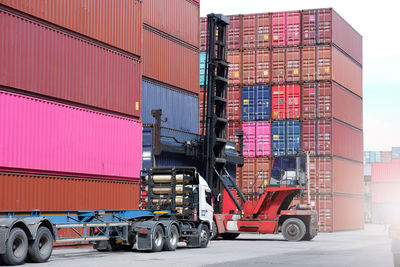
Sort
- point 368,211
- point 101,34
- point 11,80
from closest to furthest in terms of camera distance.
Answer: point 11,80 < point 101,34 < point 368,211

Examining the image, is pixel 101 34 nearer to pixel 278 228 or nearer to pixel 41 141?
pixel 41 141

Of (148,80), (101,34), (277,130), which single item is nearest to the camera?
(101,34)

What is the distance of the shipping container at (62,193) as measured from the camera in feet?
68.3

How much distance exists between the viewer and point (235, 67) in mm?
46250

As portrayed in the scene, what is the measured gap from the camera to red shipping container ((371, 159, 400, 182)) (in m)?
87.4

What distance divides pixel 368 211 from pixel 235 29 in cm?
6918

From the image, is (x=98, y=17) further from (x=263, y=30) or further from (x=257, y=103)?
(x=263, y=30)

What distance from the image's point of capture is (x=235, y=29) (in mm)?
46531

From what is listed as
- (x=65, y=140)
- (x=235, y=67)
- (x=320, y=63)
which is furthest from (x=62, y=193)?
(x=320, y=63)

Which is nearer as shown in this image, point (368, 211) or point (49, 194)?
point (49, 194)

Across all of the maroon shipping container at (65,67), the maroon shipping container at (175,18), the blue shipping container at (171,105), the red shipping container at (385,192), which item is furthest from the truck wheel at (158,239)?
the red shipping container at (385,192)

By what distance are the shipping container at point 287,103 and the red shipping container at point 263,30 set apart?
3.29m

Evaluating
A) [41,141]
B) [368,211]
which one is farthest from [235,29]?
[368,211]

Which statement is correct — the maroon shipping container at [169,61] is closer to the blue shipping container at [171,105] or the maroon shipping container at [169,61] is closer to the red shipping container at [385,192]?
the blue shipping container at [171,105]
